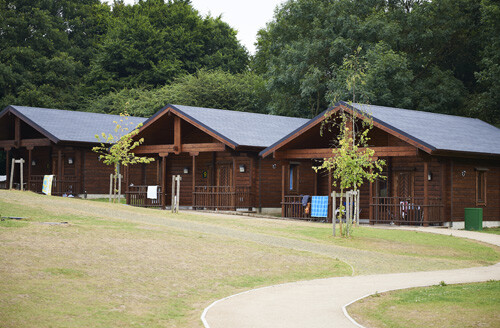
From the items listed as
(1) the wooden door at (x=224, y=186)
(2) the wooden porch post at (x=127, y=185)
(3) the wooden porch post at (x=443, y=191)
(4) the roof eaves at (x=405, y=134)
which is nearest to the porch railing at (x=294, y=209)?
(1) the wooden door at (x=224, y=186)

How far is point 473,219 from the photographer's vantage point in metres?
28.1

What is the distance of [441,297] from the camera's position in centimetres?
1205

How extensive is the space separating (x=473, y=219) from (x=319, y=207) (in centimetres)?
628

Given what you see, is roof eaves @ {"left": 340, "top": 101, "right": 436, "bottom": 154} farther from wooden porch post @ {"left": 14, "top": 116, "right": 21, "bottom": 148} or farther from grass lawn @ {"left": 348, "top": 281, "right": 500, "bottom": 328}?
wooden porch post @ {"left": 14, "top": 116, "right": 21, "bottom": 148}

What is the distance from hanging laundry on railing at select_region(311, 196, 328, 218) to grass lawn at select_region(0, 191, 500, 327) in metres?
4.63

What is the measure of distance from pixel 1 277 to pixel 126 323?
3.08 m

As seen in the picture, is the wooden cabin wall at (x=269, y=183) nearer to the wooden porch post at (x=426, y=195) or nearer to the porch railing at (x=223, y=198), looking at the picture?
the porch railing at (x=223, y=198)

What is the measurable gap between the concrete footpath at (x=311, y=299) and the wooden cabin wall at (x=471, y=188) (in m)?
12.2

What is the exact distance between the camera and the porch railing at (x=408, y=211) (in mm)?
27625

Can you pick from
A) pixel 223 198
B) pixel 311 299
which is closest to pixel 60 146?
pixel 223 198

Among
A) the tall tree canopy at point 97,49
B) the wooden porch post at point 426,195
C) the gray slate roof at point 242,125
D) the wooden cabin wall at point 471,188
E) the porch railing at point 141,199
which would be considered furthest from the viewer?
the tall tree canopy at point 97,49

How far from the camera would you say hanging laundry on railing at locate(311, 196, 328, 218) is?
29.3 meters

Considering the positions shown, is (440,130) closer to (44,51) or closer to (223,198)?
(223,198)

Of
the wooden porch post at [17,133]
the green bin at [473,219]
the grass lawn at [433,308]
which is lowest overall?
the grass lawn at [433,308]
